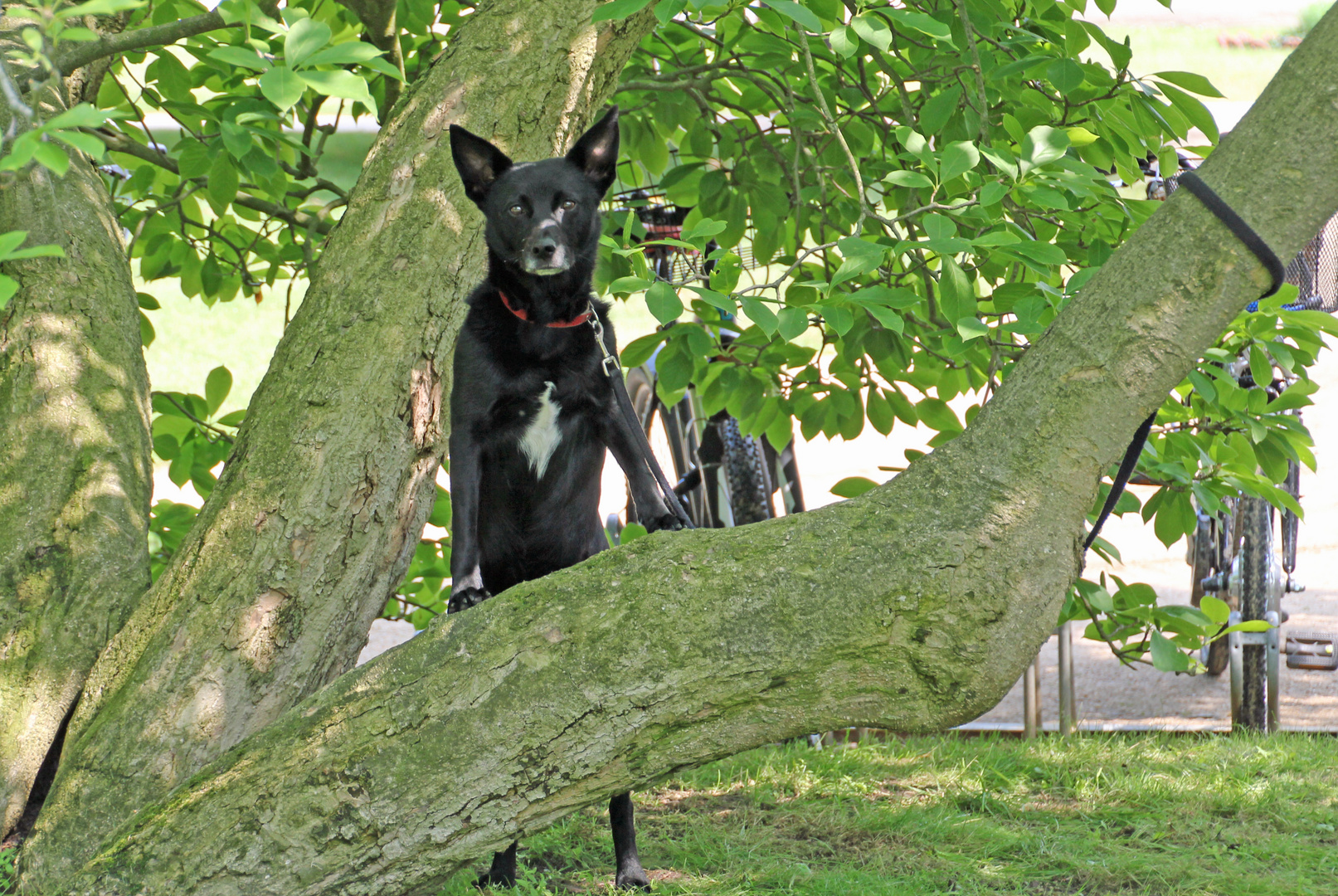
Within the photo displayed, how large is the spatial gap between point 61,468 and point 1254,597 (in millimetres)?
4813

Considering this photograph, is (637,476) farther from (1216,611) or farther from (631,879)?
(1216,611)

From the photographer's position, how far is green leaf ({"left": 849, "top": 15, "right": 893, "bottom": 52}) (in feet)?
7.63

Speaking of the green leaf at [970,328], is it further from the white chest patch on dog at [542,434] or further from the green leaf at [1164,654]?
the green leaf at [1164,654]

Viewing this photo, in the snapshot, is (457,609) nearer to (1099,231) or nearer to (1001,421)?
(1001,421)

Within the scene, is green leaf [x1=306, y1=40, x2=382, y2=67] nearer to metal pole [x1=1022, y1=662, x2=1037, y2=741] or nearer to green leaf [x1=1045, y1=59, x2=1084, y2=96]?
green leaf [x1=1045, y1=59, x2=1084, y2=96]

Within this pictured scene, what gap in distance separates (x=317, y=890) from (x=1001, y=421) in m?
1.49

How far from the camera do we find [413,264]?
8.74 feet

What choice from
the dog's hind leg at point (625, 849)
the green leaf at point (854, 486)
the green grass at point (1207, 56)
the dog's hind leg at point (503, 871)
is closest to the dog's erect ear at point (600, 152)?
the green leaf at point (854, 486)

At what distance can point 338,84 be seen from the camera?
2.00m

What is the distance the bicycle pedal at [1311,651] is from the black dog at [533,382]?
3.76m

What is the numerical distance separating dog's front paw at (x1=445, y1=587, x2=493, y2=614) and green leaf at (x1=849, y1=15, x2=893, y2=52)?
144cm

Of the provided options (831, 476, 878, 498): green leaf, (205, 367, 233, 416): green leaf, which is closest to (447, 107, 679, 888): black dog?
(831, 476, 878, 498): green leaf

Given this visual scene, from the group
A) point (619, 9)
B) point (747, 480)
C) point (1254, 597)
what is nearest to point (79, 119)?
point (619, 9)

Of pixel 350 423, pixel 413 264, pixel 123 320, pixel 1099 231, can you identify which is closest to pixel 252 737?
pixel 350 423
